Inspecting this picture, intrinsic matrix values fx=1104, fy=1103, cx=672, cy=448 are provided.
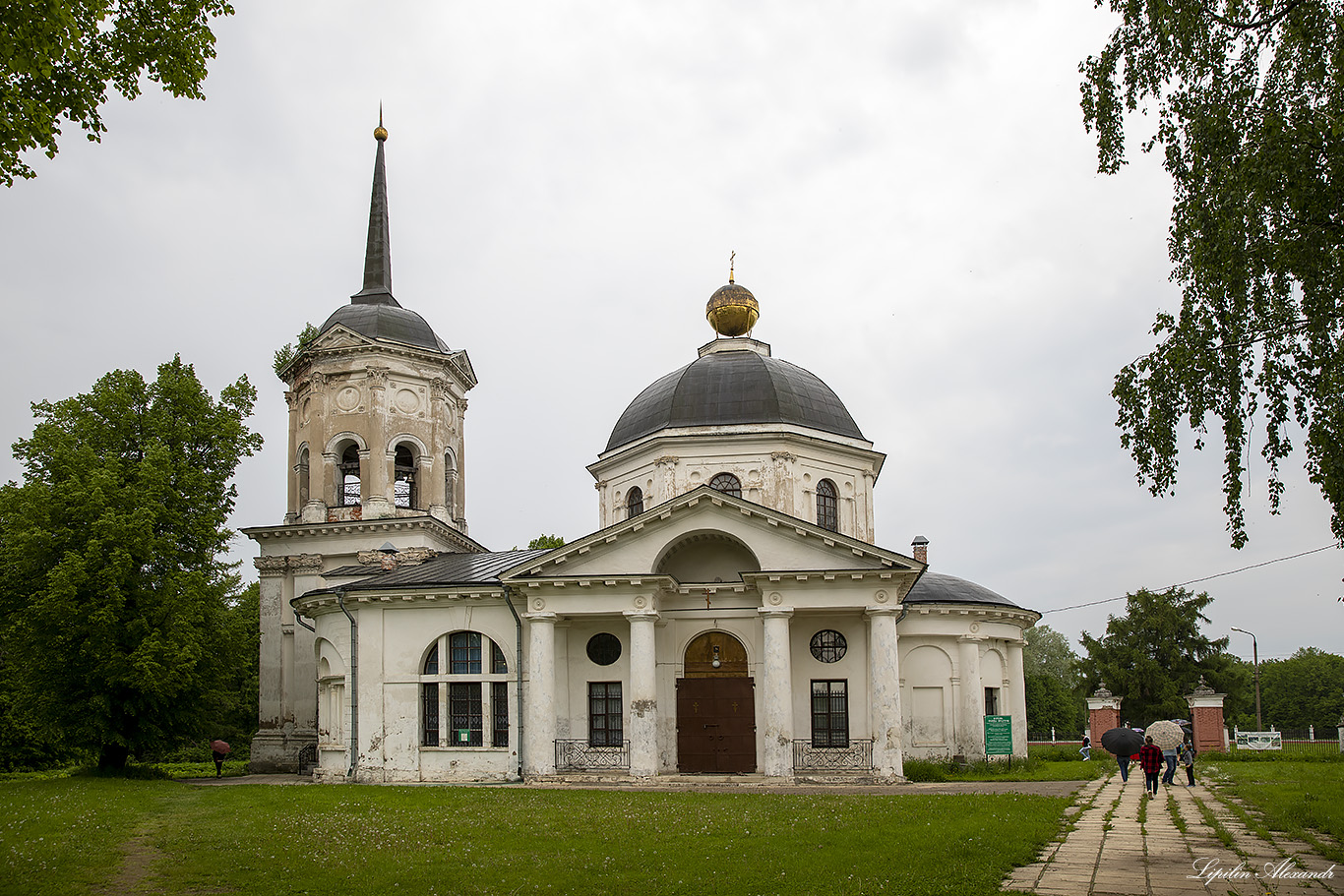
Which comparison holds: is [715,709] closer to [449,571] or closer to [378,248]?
[449,571]

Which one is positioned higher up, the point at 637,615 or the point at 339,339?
the point at 339,339

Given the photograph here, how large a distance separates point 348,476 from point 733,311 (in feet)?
42.9

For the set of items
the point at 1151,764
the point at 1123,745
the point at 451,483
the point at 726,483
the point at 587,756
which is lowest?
the point at 587,756

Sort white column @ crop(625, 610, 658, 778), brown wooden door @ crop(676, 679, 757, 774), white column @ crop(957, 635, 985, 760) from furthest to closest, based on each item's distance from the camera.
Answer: white column @ crop(957, 635, 985, 760) → brown wooden door @ crop(676, 679, 757, 774) → white column @ crop(625, 610, 658, 778)

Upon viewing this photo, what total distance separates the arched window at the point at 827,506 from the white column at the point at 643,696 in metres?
7.31

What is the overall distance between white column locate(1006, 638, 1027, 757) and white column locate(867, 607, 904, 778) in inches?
291

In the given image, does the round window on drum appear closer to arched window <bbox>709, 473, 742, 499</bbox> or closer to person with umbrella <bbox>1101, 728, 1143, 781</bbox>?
arched window <bbox>709, 473, 742, 499</bbox>

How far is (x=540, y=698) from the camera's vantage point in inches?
1021

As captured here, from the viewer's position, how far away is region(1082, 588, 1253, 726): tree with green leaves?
50531 mm

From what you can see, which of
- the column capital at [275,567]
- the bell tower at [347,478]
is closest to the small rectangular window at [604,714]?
the bell tower at [347,478]

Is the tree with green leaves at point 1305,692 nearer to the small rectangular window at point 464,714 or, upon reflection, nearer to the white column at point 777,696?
the white column at point 777,696

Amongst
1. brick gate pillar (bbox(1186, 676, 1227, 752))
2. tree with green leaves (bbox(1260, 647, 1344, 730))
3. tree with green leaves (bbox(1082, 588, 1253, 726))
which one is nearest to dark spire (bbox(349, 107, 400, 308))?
brick gate pillar (bbox(1186, 676, 1227, 752))

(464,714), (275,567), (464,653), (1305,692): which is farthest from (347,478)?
(1305,692)

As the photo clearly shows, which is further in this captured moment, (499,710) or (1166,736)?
(499,710)
